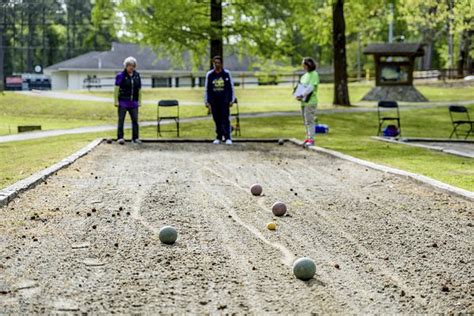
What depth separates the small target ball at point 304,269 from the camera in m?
5.43

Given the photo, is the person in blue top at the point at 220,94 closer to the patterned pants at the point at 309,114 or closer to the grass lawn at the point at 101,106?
the patterned pants at the point at 309,114

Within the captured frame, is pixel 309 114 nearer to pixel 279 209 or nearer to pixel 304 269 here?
pixel 279 209

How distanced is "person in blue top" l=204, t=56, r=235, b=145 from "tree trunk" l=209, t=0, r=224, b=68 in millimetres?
9240

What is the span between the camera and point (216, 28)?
2675 cm

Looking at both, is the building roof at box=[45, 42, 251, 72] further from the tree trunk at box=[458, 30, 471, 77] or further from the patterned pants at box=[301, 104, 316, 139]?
the patterned pants at box=[301, 104, 316, 139]

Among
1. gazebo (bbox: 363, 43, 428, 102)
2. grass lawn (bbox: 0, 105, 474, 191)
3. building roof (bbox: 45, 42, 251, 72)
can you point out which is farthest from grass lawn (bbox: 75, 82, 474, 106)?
building roof (bbox: 45, 42, 251, 72)

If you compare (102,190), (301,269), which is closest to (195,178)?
A: (102,190)

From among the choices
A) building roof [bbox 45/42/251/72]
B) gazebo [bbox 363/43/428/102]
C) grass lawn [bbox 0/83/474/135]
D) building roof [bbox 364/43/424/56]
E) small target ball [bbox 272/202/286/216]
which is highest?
building roof [bbox 45/42/251/72]

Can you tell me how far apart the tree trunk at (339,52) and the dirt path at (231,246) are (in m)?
21.9

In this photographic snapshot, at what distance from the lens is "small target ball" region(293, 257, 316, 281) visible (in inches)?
214

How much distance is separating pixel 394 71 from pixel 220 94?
73.8ft

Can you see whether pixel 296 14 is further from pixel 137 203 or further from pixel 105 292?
pixel 105 292

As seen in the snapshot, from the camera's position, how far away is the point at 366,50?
127 ft

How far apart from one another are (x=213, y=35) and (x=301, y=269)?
21956mm
